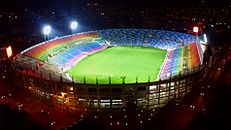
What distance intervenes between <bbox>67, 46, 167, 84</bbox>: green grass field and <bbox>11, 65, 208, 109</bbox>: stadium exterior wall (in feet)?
17.3

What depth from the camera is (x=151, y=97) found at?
1420 inches

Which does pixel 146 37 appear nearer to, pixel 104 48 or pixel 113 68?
pixel 104 48

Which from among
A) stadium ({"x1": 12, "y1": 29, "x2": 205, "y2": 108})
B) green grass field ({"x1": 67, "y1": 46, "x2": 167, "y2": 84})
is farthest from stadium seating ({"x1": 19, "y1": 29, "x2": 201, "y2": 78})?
green grass field ({"x1": 67, "y1": 46, "x2": 167, "y2": 84})

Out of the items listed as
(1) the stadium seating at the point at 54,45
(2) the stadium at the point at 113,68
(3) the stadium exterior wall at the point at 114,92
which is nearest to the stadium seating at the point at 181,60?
(2) the stadium at the point at 113,68

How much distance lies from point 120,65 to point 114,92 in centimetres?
1843

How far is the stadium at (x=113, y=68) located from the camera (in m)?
35.5

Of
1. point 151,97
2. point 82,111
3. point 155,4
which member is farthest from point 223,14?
point 82,111

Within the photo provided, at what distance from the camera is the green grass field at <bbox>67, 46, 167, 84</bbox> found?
148 feet

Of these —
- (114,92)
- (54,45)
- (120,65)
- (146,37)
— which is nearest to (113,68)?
(120,65)

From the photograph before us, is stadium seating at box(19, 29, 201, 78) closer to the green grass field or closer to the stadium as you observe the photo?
the stadium

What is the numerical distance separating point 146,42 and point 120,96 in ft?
107

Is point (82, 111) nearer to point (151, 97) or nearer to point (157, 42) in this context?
point (151, 97)

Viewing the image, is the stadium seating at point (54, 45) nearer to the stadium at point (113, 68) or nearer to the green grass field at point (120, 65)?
the stadium at point (113, 68)

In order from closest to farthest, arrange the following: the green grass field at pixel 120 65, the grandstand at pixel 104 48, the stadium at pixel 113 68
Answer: the stadium at pixel 113 68, the grandstand at pixel 104 48, the green grass field at pixel 120 65
